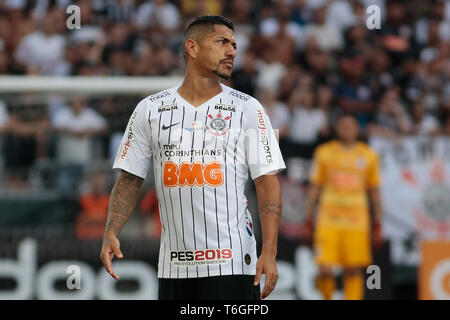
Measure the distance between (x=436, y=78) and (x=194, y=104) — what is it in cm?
1009

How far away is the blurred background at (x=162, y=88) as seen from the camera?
11.1 m

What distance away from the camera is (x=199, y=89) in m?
5.56

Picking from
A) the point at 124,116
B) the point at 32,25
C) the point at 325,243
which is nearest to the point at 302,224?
the point at 325,243

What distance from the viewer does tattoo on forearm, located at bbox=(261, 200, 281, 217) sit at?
530cm

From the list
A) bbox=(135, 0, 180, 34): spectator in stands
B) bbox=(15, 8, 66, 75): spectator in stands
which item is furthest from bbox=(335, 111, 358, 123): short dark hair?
bbox=(15, 8, 66, 75): spectator in stands

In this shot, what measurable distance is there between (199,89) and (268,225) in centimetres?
97

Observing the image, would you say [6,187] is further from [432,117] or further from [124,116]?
[432,117]

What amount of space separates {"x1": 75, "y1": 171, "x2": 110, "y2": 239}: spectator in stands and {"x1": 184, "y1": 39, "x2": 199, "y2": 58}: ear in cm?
606

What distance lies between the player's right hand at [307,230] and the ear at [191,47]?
6.35 meters

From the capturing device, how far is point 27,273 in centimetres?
1095

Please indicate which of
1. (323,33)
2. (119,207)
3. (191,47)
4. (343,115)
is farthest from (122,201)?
(323,33)

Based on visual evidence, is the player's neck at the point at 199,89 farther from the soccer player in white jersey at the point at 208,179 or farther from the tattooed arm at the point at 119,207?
the tattooed arm at the point at 119,207

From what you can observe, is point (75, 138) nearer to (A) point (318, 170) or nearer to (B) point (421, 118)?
(A) point (318, 170)

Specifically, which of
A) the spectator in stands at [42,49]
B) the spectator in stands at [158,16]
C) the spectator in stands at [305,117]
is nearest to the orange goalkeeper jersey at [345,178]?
the spectator in stands at [305,117]
